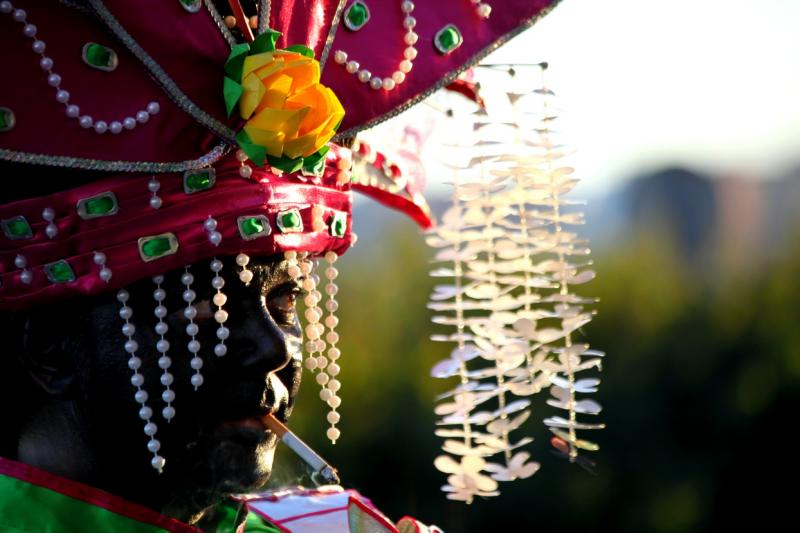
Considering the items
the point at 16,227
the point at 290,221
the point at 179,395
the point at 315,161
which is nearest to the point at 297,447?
the point at 179,395

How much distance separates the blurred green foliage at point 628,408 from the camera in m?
7.04

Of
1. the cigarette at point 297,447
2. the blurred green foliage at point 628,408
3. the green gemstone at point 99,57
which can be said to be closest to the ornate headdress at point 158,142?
the green gemstone at point 99,57

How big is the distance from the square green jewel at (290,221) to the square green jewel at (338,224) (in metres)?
0.09

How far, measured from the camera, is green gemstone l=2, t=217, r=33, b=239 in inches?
76.9

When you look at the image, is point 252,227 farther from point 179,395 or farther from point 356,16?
point 356,16

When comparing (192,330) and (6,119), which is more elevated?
(6,119)

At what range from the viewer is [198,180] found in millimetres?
1992

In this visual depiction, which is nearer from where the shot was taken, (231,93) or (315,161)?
(231,93)

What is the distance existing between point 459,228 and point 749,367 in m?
5.77

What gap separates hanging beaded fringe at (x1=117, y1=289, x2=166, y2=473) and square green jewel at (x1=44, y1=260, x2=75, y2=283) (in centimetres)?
8

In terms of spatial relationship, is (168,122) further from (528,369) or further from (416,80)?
(528,369)

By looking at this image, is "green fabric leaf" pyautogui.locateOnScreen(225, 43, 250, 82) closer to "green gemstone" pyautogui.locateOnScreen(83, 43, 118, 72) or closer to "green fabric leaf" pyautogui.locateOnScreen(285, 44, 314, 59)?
"green fabric leaf" pyautogui.locateOnScreen(285, 44, 314, 59)

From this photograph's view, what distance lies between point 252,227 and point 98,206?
9.7 inches

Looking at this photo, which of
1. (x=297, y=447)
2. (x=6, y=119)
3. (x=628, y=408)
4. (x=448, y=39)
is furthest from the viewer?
(x=628, y=408)
